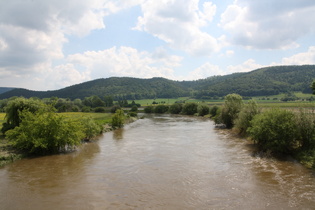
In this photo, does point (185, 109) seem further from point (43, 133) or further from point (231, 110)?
point (43, 133)

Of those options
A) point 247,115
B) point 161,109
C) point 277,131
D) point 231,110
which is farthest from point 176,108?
point 277,131

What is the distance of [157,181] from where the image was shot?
20141 millimetres

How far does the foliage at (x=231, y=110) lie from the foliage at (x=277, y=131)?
22.9m

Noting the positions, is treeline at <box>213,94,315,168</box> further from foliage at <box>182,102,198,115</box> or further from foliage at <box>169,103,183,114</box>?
foliage at <box>169,103,183,114</box>

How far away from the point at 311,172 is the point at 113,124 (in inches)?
1825

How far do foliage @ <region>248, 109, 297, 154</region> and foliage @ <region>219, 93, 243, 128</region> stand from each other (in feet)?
75.0

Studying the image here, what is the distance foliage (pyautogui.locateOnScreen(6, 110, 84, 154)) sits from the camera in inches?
1090

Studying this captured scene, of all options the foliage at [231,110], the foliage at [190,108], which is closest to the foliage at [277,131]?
the foliage at [231,110]

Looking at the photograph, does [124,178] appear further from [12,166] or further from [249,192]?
[12,166]

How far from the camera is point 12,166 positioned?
24.5m

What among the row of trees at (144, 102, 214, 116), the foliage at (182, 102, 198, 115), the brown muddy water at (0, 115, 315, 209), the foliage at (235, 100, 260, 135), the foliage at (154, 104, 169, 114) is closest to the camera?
the brown muddy water at (0, 115, 315, 209)

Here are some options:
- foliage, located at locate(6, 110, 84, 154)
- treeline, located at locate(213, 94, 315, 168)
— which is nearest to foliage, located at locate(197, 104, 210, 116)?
treeline, located at locate(213, 94, 315, 168)

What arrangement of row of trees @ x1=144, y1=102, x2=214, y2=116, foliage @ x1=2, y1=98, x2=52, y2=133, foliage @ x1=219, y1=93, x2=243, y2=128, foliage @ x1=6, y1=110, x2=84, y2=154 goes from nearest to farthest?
foliage @ x1=6, y1=110, x2=84, y2=154 → foliage @ x1=2, y1=98, x2=52, y2=133 → foliage @ x1=219, y1=93, x2=243, y2=128 → row of trees @ x1=144, y1=102, x2=214, y2=116

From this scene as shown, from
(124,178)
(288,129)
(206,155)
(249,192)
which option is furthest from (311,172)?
(124,178)
